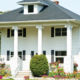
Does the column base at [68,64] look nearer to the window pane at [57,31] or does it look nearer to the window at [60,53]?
the window at [60,53]

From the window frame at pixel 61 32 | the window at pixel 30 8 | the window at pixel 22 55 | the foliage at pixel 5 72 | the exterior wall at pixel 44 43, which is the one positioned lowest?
the foliage at pixel 5 72

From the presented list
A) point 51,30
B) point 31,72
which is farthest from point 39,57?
point 51,30

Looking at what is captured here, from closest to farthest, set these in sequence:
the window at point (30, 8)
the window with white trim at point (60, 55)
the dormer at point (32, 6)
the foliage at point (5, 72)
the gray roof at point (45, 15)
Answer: the gray roof at point (45, 15), the foliage at point (5, 72), the window with white trim at point (60, 55), the dormer at point (32, 6), the window at point (30, 8)

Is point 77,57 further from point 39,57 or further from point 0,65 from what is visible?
point 0,65

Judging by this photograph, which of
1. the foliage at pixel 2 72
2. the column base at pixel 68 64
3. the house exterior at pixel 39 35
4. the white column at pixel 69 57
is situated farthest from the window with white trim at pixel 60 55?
the foliage at pixel 2 72

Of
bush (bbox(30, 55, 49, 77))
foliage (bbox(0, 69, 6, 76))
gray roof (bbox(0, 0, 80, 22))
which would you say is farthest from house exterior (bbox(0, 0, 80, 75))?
bush (bbox(30, 55, 49, 77))

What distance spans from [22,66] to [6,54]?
326cm

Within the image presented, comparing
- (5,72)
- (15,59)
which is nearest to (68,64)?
(15,59)

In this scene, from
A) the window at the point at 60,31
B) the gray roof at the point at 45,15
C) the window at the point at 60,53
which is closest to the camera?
the gray roof at the point at 45,15

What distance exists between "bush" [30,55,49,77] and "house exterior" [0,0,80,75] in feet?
6.04

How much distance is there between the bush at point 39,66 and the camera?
41.7 metres

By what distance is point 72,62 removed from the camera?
140ft

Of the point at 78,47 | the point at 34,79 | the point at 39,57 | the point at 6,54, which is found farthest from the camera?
the point at 6,54

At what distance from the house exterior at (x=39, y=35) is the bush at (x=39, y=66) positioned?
184cm
